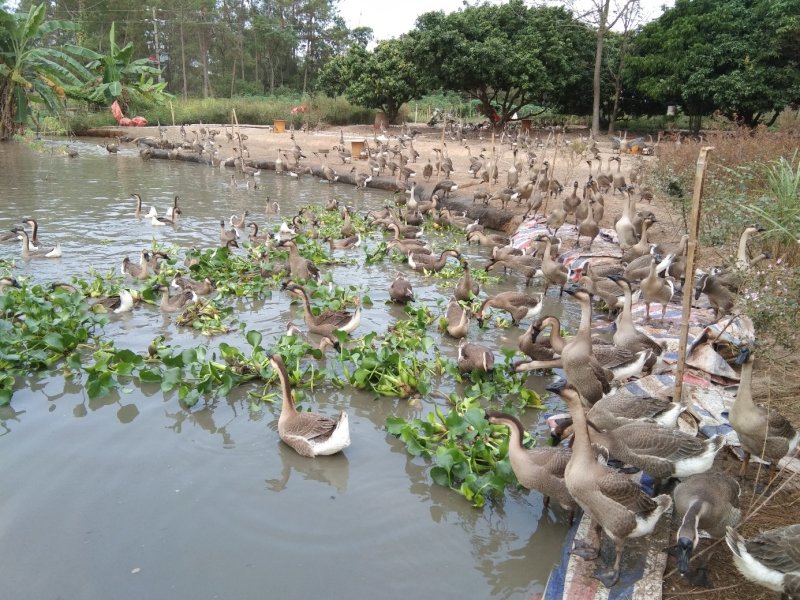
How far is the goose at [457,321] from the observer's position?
866cm

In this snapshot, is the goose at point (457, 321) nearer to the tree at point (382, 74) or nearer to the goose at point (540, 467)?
the goose at point (540, 467)

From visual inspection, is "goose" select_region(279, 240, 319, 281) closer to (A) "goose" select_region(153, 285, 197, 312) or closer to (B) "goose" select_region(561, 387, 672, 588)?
(A) "goose" select_region(153, 285, 197, 312)

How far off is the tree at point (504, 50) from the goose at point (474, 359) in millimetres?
Answer: 27519

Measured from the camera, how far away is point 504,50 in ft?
104

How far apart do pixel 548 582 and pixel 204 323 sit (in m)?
6.30

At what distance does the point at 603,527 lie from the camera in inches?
173

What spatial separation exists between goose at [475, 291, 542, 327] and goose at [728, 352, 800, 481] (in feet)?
13.9

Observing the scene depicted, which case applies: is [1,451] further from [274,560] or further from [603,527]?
[603,527]

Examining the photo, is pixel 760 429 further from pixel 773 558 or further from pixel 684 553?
pixel 684 553

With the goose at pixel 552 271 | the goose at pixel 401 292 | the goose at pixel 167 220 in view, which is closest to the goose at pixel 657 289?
the goose at pixel 552 271

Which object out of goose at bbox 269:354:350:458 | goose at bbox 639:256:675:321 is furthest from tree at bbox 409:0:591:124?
goose at bbox 269:354:350:458

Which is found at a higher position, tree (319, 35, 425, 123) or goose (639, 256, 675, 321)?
tree (319, 35, 425, 123)

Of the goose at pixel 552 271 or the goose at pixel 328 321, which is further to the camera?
the goose at pixel 552 271

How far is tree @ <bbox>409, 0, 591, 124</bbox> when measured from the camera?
31.9 m
